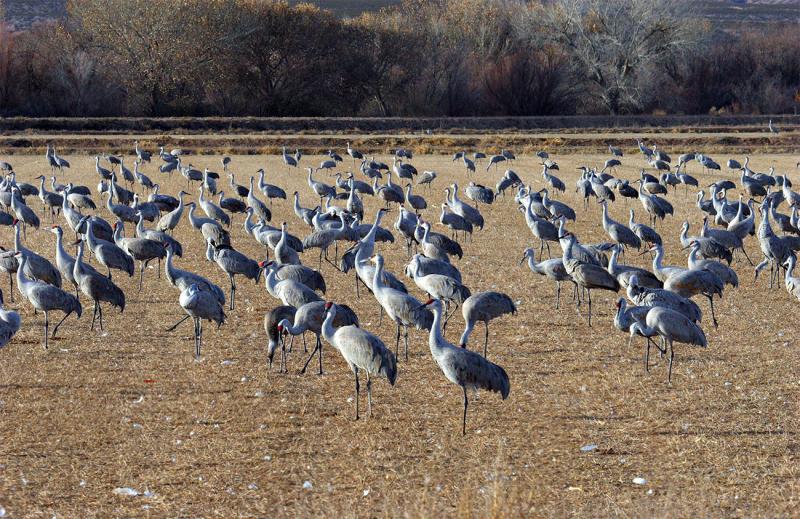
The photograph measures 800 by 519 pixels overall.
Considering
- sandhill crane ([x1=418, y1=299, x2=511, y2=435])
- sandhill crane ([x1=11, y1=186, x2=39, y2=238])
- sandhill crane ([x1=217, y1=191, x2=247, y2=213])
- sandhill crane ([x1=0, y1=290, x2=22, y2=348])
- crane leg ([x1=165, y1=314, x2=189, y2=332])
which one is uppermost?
sandhill crane ([x1=418, y1=299, x2=511, y2=435])

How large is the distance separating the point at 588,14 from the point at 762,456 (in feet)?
188

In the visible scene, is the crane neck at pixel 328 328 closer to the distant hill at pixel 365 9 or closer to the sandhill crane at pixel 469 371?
the sandhill crane at pixel 469 371

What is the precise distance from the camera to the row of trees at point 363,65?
182 feet

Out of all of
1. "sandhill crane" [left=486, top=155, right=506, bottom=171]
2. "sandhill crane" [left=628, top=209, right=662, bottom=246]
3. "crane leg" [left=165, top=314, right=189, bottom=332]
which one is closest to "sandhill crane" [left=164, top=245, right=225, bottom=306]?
"crane leg" [left=165, top=314, right=189, bottom=332]

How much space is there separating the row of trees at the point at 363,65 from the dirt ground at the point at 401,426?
45.0 metres

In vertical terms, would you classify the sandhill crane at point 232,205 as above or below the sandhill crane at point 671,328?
below

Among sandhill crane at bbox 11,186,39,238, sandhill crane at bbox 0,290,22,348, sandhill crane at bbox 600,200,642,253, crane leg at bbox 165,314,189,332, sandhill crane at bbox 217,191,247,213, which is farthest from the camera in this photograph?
sandhill crane at bbox 217,191,247,213

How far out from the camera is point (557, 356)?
10.6m

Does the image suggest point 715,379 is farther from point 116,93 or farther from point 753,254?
point 116,93

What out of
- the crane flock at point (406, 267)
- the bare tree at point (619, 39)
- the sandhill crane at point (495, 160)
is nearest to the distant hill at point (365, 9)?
the bare tree at point (619, 39)

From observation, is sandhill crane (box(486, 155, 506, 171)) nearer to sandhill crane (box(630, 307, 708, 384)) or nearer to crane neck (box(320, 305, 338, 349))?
sandhill crane (box(630, 307, 708, 384))

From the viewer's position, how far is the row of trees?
182 feet

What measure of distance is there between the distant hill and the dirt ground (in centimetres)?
7930

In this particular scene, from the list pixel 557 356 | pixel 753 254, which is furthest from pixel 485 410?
pixel 753 254
